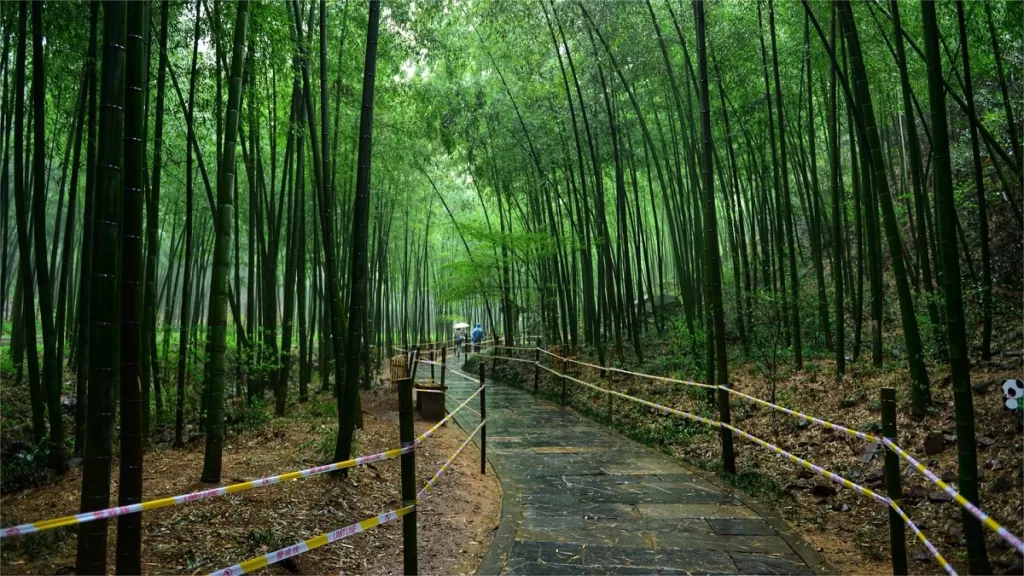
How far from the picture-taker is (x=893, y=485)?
237cm

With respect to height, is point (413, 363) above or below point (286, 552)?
above

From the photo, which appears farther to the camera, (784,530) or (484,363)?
(484,363)

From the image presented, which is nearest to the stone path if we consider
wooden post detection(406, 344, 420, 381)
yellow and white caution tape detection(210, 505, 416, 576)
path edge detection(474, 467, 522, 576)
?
path edge detection(474, 467, 522, 576)

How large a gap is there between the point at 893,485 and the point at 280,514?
2.99m

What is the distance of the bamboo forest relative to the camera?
91.7 inches

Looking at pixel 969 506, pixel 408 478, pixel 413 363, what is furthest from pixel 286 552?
pixel 413 363

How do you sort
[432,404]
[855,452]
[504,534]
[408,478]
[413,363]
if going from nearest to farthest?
[408,478], [504,534], [855,452], [432,404], [413,363]

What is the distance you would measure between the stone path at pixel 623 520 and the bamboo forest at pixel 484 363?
0.10 feet

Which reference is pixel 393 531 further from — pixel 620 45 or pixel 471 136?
pixel 471 136

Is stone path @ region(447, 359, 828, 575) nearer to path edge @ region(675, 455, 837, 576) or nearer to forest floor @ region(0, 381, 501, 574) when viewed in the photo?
path edge @ region(675, 455, 837, 576)

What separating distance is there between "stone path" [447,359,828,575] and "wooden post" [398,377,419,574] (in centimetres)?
41

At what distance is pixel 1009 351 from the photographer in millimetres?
4902

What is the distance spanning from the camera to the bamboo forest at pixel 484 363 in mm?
2330

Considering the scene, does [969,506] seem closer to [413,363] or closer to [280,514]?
[280,514]
